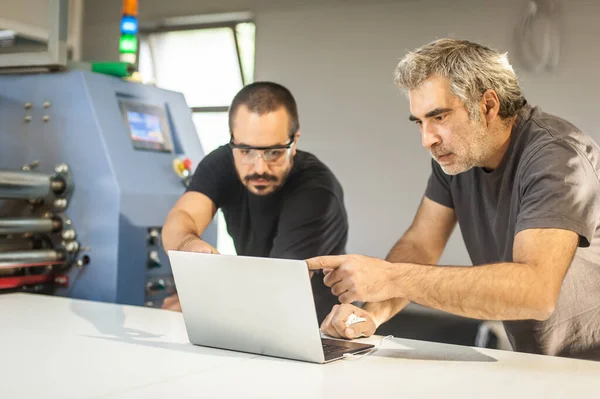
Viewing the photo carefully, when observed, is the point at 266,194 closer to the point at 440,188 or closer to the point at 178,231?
the point at 178,231

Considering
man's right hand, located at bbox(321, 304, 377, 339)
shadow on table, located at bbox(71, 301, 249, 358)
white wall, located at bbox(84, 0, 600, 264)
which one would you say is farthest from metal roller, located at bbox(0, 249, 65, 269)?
white wall, located at bbox(84, 0, 600, 264)

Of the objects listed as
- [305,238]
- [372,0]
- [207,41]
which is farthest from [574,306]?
[207,41]

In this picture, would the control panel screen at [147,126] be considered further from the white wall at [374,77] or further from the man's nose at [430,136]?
the white wall at [374,77]

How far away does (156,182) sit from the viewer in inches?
90.0

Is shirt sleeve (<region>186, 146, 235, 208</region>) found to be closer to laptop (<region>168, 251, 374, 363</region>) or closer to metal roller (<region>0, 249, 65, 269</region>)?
metal roller (<region>0, 249, 65, 269</region>)

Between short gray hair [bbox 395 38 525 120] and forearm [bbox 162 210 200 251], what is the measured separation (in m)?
0.72

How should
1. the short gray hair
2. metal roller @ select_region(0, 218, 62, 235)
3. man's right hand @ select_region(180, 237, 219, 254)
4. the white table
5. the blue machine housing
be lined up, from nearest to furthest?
the white table, the short gray hair, man's right hand @ select_region(180, 237, 219, 254), metal roller @ select_region(0, 218, 62, 235), the blue machine housing

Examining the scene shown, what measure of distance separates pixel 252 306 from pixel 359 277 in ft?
0.67

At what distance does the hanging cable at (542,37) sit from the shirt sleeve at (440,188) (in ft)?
5.73

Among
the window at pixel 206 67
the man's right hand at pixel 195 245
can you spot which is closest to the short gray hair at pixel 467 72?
the man's right hand at pixel 195 245

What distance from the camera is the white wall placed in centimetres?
333

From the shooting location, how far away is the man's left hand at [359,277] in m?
1.36

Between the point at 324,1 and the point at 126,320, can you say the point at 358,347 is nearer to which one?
the point at 126,320

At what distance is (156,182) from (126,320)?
639 mm
